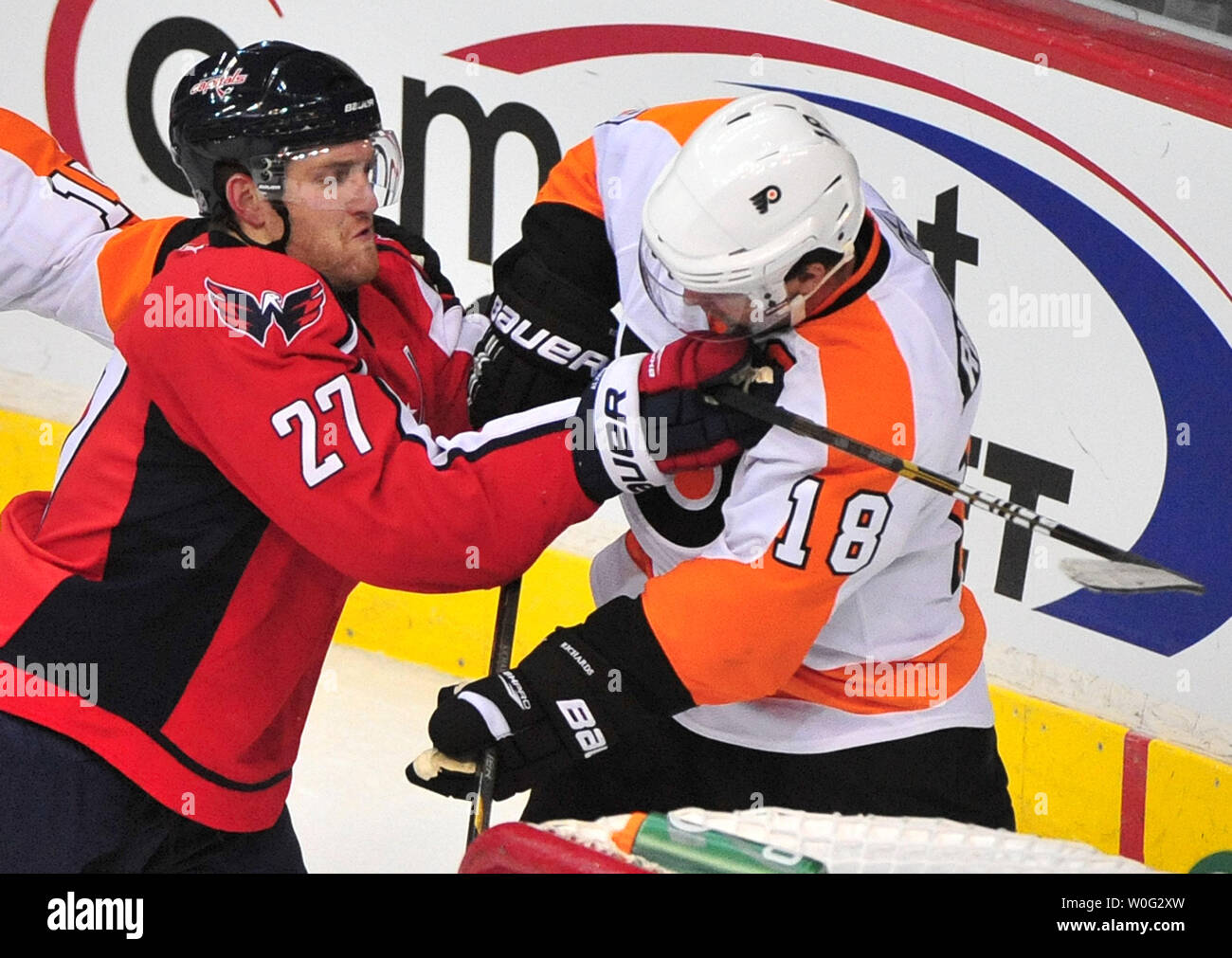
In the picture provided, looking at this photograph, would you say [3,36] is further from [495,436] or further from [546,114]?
[495,436]

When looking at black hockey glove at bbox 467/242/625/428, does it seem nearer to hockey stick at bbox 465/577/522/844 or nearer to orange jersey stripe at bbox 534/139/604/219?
orange jersey stripe at bbox 534/139/604/219

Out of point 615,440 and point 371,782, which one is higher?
point 615,440

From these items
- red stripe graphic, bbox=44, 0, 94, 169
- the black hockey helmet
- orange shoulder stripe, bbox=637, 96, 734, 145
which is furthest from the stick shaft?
red stripe graphic, bbox=44, 0, 94, 169

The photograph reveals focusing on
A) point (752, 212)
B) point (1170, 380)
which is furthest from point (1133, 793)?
point (752, 212)

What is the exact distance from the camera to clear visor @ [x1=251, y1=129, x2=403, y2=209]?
6.70ft

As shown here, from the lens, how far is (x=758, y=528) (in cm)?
189

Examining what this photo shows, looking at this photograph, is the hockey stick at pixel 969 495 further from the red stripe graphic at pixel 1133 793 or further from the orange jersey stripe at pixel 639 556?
the red stripe graphic at pixel 1133 793

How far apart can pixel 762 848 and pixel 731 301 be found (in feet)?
2.24

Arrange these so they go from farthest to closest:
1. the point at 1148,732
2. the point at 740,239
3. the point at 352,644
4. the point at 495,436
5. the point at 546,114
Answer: the point at 352,644, the point at 546,114, the point at 1148,732, the point at 495,436, the point at 740,239

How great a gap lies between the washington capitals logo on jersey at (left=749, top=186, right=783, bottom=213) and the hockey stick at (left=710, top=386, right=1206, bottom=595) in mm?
205

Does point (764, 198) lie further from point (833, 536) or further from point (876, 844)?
point (876, 844)

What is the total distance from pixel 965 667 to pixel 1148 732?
955 millimetres
